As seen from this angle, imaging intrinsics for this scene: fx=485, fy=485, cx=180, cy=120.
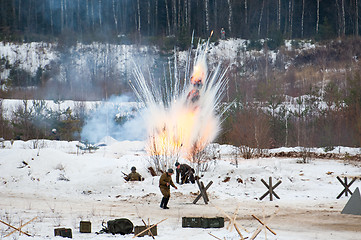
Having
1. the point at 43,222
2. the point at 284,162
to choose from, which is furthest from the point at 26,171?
the point at 284,162

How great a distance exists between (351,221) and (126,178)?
11.2 m

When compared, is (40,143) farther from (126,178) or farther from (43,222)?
(43,222)

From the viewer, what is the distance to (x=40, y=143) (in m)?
34.5

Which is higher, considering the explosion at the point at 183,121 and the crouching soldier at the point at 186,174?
the explosion at the point at 183,121

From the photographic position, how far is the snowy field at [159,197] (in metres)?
13.3

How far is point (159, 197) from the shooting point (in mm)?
19578

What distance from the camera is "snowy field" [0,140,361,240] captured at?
524 inches

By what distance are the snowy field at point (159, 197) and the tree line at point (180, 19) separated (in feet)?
118

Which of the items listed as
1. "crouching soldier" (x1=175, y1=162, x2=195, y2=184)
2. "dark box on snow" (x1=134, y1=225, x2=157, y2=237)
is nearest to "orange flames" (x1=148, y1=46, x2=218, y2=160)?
"crouching soldier" (x1=175, y1=162, x2=195, y2=184)

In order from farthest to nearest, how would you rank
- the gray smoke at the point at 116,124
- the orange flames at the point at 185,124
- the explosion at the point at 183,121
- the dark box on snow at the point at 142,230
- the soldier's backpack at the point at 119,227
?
the gray smoke at the point at 116,124
the explosion at the point at 183,121
the orange flames at the point at 185,124
the soldier's backpack at the point at 119,227
the dark box on snow at the point at 142,230

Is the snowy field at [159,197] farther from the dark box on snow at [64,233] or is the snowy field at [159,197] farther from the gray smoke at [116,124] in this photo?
the gray smoke at [116,124]

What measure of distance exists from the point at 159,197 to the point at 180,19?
47732mm

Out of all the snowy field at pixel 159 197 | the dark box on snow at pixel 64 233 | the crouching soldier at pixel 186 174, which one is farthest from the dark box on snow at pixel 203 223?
the crouching soldier at pixel 186 174

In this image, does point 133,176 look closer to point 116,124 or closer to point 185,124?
point 185,124
